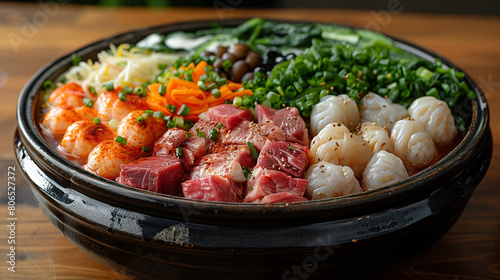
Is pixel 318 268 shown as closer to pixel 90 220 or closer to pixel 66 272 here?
pixel 90 220

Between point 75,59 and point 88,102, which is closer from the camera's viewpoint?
point 88,102

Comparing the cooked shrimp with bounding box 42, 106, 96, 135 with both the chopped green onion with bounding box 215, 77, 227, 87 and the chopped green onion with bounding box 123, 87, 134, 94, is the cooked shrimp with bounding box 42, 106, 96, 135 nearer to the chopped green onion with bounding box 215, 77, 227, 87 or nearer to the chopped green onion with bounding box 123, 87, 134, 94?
the chopped green onion with bounding box 123, 87, 134, 94

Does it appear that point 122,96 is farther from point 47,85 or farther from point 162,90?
point 47,85

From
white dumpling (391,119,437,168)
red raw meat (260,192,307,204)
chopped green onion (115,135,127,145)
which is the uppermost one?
chopped green onion (115,135,127,145)

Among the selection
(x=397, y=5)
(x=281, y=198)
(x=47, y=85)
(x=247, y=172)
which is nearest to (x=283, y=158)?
(x=247, y=172)

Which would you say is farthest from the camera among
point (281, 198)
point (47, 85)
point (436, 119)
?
point (47, 85)

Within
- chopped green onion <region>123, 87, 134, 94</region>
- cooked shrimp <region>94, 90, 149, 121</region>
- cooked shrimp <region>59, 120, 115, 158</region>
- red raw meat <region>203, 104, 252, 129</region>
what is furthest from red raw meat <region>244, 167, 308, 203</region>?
chopped green onion <region>123, 87, 134, 94</region>

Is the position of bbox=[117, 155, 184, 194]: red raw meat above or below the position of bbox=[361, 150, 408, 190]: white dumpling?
above
